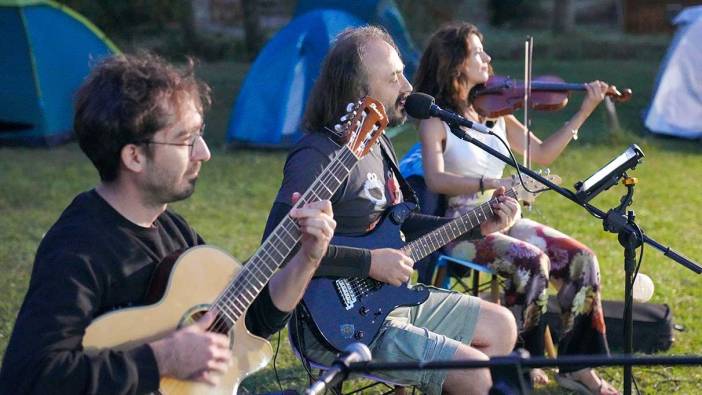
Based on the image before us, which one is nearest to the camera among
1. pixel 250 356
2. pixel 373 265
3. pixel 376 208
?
pixel 250 356

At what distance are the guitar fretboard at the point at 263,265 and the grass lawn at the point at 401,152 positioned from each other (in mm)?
1890

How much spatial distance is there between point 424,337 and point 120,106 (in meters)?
1.39

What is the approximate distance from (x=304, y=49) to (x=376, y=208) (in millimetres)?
7359

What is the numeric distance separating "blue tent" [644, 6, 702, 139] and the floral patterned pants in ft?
25.8

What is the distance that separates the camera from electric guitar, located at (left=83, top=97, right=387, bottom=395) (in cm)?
249

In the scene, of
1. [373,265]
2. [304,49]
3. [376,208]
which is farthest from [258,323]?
[304,49]

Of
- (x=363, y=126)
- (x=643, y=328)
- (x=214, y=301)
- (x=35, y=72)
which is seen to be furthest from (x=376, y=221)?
(x=35, y=72)

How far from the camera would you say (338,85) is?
3.62m

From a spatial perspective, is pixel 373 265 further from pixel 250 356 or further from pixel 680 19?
pixel 680 19

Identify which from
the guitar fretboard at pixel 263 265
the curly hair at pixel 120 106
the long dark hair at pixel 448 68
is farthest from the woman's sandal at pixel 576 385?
the curly hair at pixel 120 106

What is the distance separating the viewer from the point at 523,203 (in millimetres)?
4152

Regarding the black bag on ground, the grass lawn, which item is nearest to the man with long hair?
the grass lawn

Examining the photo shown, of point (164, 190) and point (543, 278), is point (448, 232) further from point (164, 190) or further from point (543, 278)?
point (164, 190)

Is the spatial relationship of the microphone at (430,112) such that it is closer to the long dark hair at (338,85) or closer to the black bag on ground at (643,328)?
the long dark hair at (338,85)
